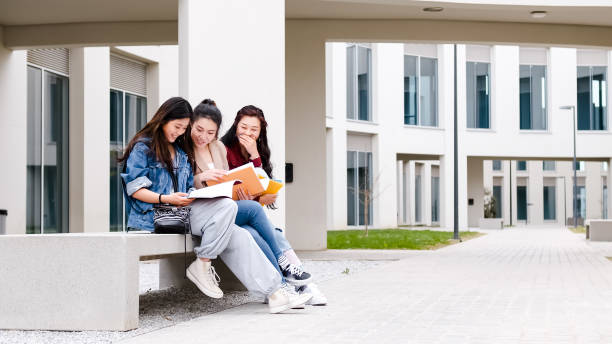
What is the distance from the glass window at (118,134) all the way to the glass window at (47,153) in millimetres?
1550

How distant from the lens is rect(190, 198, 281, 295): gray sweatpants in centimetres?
668

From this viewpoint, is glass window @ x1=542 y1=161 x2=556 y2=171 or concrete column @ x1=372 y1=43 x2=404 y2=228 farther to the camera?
glass window @ x1=542 y1=161 x2=556 y2=171

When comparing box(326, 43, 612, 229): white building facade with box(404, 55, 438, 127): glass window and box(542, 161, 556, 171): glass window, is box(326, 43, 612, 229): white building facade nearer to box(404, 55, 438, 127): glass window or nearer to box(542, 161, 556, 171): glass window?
box(404, 55, 438, 127): glass window

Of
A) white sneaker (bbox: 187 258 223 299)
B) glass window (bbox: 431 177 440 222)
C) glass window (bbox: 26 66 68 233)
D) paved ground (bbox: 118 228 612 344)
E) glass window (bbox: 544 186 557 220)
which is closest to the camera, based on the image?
paved ground (bbox: 118 228 612 344)

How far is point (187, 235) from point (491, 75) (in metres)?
37.5

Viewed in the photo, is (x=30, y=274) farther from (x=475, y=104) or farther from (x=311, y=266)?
(x=475, y=104)

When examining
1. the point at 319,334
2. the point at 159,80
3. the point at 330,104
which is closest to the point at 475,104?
the point at 330,104

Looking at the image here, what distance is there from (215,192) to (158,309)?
1.39 meters

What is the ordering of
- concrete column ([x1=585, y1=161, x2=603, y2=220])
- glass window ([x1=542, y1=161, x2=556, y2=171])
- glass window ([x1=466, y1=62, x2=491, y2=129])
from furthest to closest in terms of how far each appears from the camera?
1. glass window ([x1=542, y1=161, x2=556, y2=171])
2. concrete column ([x1=585, y1=161, x2=603, y2=220])
3. glass window ([x1=466, y1=62, x2=491, y2=129])

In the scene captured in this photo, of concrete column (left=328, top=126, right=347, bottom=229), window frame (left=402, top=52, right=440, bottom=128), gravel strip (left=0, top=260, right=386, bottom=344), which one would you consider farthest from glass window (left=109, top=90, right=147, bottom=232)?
window frame (left=402, top=52, right=440, bottom=128)

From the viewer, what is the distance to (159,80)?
21.0 m

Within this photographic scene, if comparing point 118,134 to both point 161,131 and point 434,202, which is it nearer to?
point 161,131

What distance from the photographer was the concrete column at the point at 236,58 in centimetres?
916

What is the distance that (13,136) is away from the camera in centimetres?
1630
